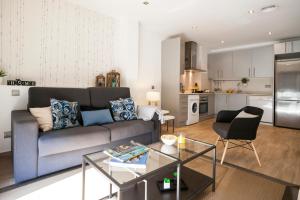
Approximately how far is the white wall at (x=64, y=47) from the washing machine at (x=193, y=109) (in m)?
1.31

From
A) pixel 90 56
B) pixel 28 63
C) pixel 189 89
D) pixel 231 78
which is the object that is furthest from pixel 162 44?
pixel 28 63

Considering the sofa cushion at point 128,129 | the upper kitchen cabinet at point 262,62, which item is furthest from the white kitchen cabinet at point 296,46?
the sofa cushion at point 128,129

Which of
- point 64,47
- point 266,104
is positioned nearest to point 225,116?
point 266,104

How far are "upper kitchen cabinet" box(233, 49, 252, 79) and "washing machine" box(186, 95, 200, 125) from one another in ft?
5.84

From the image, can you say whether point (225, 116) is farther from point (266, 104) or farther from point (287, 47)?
point (287, 47)

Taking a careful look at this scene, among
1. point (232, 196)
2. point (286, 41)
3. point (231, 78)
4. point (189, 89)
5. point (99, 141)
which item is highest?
point (286, 41)

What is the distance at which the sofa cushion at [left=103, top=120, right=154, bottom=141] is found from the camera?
7.33 ft

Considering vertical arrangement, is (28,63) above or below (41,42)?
below

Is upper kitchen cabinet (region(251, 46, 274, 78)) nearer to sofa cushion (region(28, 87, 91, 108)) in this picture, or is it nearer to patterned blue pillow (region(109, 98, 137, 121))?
patterned blue pillow (region(109, 98, 137, 121))

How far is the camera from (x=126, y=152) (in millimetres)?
1421

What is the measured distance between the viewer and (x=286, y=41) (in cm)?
439

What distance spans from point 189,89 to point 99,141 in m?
4.00

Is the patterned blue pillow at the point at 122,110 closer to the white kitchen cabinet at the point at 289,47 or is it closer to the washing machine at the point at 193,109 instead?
the washing machine at the point at 193,109

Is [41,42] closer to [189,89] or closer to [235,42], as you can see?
[189,89]
